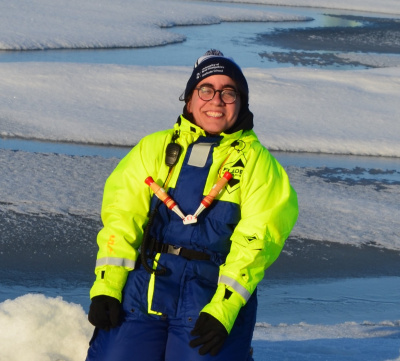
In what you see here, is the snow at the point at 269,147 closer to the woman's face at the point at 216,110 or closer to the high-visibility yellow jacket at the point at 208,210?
the high-visibility yellow jacket at the point at 208,210

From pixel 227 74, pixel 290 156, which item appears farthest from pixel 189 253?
pixel 290 156

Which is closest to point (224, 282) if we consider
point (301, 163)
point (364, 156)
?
point (301, 163)

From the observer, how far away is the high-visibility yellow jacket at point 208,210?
2666mm

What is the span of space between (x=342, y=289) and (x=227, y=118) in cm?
270

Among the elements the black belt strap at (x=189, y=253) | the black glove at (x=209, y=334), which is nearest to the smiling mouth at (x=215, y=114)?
the black belt strap at (x=189, y=253)

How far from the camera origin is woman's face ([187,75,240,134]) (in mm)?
2848

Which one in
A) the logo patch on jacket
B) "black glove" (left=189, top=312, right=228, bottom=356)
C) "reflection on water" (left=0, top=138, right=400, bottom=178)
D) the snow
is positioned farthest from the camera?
"reflection on water" (left=0, top=138, right=400, bottom=178)

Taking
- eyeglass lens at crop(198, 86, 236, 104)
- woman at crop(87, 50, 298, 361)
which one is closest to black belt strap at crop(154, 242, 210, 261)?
woman at crop(87, 50, 298, 361)

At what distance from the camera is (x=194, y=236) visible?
269 centimetres

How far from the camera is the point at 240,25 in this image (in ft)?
77.0

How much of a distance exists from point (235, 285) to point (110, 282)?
1.34 feet

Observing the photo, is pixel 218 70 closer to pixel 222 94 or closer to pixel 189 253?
pixel 222 94

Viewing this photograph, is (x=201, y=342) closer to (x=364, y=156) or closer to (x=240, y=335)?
(x=240, y=335)

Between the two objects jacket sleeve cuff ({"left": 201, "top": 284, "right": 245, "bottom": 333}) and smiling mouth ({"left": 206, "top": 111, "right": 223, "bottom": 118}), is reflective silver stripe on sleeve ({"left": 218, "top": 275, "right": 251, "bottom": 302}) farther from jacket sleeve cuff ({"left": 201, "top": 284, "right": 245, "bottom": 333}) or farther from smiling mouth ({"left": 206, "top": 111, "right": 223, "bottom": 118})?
smiling mouth ({"left": 206, "top": 111, "right": 223, "bottom": 118})
